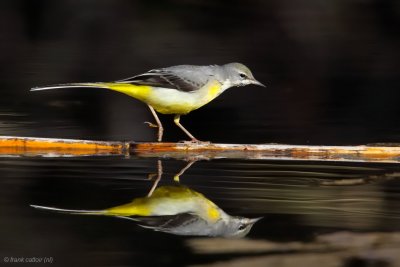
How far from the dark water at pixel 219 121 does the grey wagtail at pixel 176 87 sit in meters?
0.66

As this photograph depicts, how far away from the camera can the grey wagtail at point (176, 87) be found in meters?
7.41

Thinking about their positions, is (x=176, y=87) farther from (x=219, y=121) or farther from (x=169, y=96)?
(x=219, y=121)

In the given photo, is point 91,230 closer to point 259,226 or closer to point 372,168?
point 259,226

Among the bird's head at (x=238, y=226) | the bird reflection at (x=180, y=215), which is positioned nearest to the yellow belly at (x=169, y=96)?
the bird reflection at (x=180, y=215)

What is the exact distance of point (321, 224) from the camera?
5156mm

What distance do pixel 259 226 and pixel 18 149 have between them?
2.18 metres

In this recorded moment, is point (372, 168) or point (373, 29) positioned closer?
point (372, 168)

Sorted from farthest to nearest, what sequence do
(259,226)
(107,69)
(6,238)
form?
(107,69)
(259,226)
(6,238)

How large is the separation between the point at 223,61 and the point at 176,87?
6148 millimetres

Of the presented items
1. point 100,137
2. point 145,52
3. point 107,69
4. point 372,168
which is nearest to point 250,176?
point 372,168

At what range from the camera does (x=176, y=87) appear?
7.55 m

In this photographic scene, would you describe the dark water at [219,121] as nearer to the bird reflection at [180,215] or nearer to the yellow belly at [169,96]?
the bird reflection at [180,215]

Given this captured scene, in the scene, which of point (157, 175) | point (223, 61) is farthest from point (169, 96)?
point (223, 61)

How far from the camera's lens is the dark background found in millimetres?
9062
